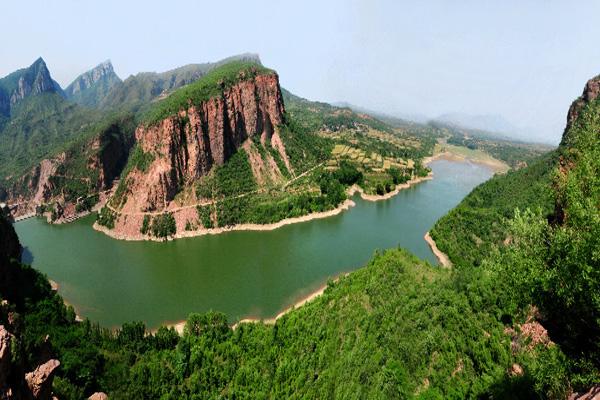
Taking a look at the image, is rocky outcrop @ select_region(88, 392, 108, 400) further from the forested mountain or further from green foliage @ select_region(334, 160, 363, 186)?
green foliage @ select_region(334, 160, 363, 186)

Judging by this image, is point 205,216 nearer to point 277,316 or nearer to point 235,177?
point 235,177

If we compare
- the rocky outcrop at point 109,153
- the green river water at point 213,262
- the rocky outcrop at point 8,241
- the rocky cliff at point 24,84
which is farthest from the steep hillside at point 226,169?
the rocky cliff at point 24,84

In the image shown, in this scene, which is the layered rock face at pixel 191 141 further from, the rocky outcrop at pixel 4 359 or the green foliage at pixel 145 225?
the rocky outcrop at pixel 4 359

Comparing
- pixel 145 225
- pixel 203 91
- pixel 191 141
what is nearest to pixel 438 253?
pixel 145 225

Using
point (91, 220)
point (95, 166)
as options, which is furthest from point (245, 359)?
point (95, 166)

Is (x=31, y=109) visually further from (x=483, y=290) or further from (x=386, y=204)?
(x=483, y=290)

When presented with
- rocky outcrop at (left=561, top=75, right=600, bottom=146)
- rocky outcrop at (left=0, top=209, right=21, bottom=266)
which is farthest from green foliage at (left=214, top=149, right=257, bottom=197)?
rocky outcrop at (left=561, top=75, right=600, bottom=146)
